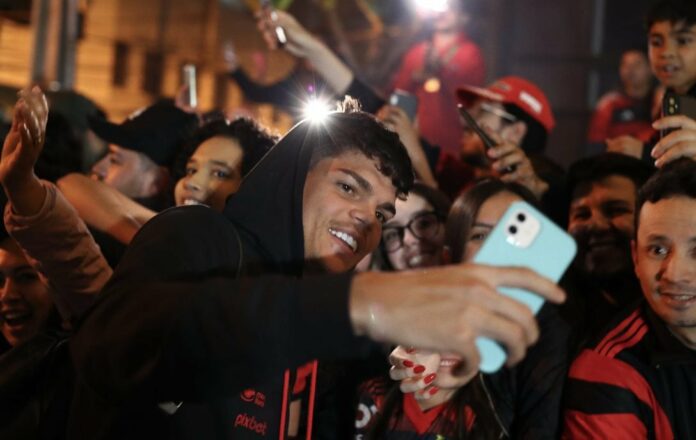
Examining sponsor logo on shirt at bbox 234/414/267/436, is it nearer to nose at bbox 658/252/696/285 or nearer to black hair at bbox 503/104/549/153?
nose at bbox 658/252/696/285

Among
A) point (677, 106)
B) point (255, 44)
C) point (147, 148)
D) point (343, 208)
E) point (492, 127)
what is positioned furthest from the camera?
point (255, 44)

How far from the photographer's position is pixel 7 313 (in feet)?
12.8

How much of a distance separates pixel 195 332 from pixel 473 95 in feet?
14.1

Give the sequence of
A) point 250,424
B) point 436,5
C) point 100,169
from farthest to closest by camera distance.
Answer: point 436,5, point 100,169, point 250,424

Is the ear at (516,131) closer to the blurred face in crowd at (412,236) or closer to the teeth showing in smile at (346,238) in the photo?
the blurred face in crowd at (412,236)

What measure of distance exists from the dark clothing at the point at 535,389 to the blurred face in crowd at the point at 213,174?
150 centimetres

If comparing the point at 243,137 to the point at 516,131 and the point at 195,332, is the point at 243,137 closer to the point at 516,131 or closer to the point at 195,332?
the point at 516,131

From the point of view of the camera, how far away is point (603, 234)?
414 centimetres

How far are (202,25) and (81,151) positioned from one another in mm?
7161

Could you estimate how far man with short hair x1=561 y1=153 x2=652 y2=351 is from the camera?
4.02m

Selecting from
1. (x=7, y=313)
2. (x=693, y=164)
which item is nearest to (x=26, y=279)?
(x=7, y=313)

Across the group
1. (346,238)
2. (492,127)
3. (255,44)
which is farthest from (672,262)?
(255,44)

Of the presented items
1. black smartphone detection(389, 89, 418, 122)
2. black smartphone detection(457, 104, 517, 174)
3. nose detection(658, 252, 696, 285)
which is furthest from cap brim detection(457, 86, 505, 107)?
nose detection(658, 252, 696, 285)

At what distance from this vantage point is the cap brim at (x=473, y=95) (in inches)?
217
